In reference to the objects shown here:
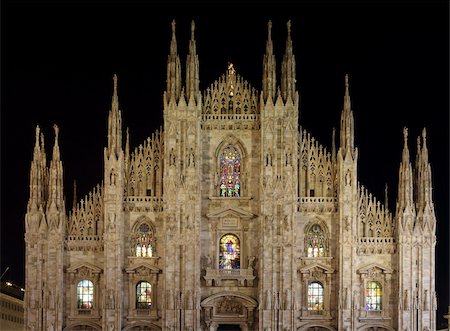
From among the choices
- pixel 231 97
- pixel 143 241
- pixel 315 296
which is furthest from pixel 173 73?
pixel 315 296

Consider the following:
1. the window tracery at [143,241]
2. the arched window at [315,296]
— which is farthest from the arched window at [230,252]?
the arched window at [315,296]

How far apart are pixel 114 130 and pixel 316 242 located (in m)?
15.3

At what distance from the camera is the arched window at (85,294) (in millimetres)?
74562

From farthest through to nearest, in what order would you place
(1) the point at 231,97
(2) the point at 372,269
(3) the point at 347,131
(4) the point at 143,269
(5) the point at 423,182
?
(1) the point at 231,97 → (4) the point at 143,269 → (3) the point at 347,131 → (5) the point at 423,182 → (2) the point at 372,269

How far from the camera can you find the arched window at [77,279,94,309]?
74562 mm

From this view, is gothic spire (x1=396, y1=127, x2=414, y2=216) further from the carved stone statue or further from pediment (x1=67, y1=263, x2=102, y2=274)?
pediment (x1=67, y1=263, x2=102, y2=274)

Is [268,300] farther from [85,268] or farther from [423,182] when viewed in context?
[423,182]

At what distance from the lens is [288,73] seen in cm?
7481

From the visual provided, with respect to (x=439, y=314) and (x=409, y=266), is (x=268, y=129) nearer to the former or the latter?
(x=409, y=266)

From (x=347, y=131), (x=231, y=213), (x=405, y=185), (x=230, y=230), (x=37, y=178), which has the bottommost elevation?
(x=230, y=230)

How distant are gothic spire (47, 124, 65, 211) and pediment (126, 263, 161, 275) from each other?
19.9 ft

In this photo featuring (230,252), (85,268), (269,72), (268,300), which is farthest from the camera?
(230,252)

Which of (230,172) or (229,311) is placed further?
(230,172)

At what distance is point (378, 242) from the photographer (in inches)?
2906
